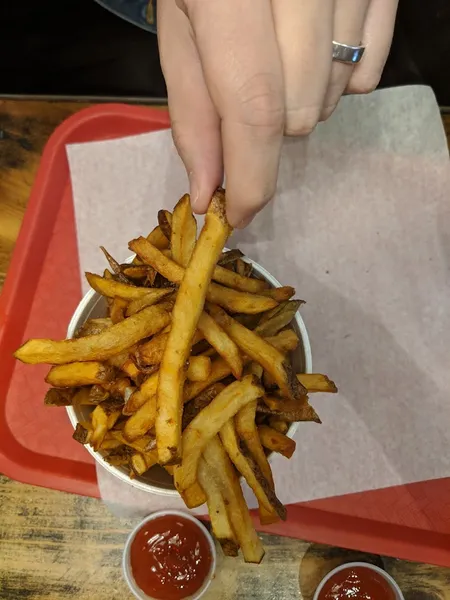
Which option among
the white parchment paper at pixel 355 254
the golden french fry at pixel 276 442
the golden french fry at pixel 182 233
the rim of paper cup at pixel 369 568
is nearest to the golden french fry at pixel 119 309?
the golden french fry at pixel 182 233

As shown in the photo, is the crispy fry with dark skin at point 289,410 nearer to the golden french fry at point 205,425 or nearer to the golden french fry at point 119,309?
the golden french fry at point 205,425

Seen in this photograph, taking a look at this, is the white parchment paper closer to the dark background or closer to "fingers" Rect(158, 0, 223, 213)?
the dark background

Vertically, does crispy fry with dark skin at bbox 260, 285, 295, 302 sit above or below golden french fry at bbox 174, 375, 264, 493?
above

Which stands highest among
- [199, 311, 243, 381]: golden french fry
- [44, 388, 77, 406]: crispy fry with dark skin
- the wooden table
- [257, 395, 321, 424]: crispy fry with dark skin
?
[199, 311, 243, 381]: golden french fry

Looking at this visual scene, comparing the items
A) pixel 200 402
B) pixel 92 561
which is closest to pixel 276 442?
Result: pixel 200 402

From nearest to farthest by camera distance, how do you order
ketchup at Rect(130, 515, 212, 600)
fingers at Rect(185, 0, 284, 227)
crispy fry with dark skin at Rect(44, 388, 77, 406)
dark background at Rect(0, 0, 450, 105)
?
1. fingers at Rect(185, 0, 284, 227)
2. crispy fry with dark skin at Rect(44, 388, 77, 406)
3. ketchup at Rect(130, 515, 212, 600)
4. dark background at Rect(0, 0, 450, 105)

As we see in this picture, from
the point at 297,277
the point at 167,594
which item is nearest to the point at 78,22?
the point at 297,277

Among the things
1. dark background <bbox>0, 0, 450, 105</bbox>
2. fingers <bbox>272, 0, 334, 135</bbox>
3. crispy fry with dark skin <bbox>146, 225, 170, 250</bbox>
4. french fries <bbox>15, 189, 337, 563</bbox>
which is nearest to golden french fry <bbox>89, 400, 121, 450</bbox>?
french fries <bbox>15, 189, 337, 563</bbox>
